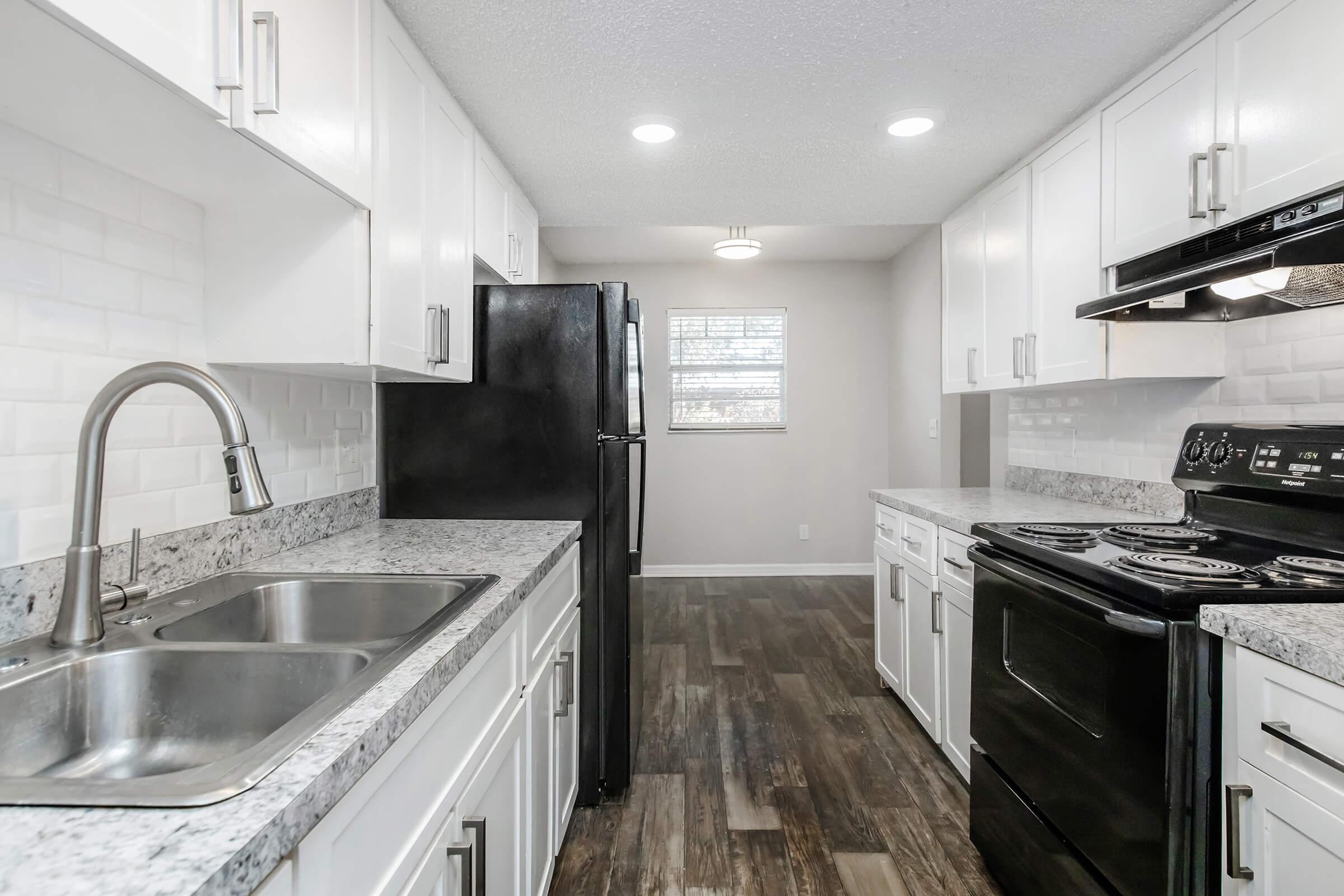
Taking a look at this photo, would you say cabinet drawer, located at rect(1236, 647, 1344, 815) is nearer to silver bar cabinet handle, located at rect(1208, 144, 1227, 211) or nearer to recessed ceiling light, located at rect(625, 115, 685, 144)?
silver bar cabinet handle, located at rect(1208, 144, 1227, 211)

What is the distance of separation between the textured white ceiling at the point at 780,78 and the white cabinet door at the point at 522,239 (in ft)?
0.35

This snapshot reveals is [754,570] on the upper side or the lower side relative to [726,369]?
lower

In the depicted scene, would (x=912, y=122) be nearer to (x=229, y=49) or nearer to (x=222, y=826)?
(x=229, y=49)

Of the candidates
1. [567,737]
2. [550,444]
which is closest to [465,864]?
[567,737]

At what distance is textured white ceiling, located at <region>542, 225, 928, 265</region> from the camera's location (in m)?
4.39

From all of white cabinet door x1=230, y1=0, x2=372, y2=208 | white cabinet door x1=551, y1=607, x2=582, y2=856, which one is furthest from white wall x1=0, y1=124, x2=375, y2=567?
white cabinet door x1=551, y1=607, x2=582, y2=856

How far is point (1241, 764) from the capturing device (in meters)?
1.09

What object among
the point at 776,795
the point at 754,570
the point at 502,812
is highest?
the point at 502,812

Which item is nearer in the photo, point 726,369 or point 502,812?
point 502,812

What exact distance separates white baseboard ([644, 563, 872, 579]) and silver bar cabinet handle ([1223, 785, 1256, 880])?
4234 millimetres

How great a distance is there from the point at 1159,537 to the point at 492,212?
2.16 metres

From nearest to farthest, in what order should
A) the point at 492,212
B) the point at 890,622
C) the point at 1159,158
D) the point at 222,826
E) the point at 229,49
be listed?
the point at 222,826 < the point at 229,49 < the point at 1159,158 < the point at 492,212 < the point at 890,622

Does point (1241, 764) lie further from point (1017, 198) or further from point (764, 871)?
point (1017, 198)

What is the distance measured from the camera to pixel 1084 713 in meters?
1.37
